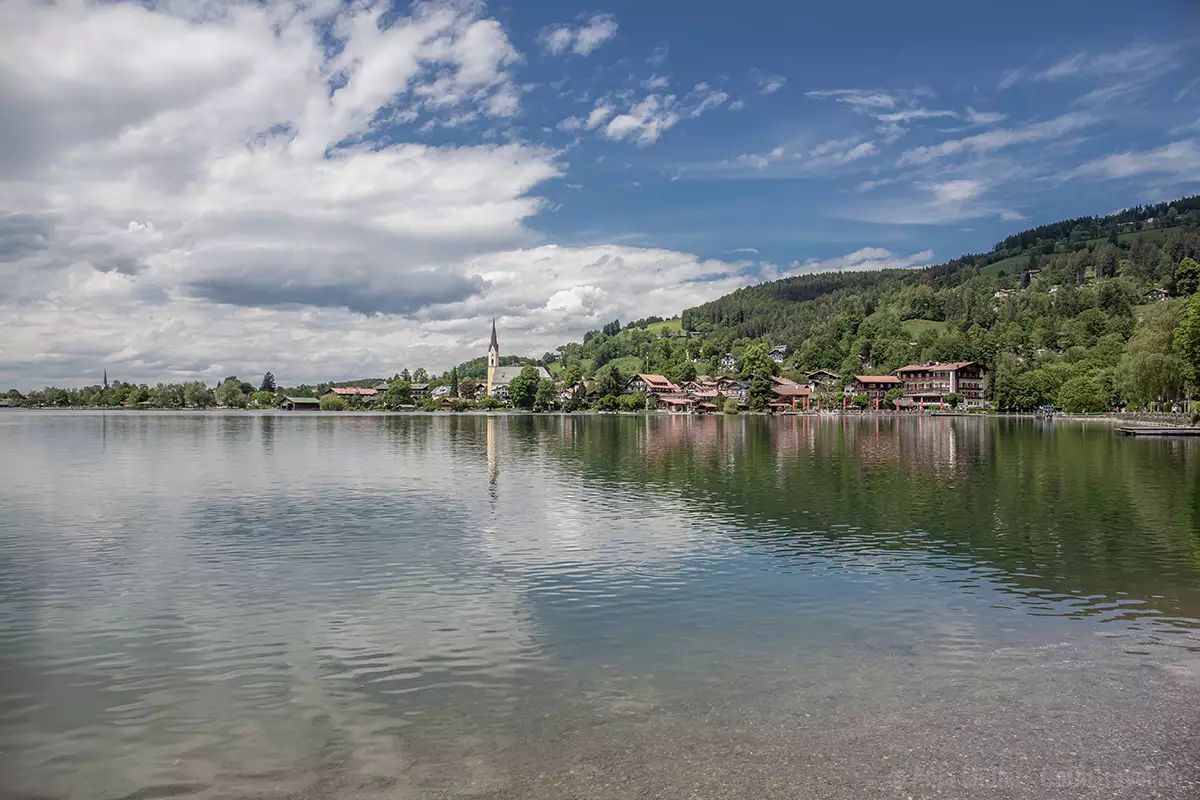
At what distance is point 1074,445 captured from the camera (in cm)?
7950

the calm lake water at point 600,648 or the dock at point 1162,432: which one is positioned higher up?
the calm lake water at point 600,648

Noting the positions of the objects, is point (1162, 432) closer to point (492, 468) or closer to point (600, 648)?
point (492, 468)

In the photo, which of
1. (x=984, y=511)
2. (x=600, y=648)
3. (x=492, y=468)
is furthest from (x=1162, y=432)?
(x=600, y=648)

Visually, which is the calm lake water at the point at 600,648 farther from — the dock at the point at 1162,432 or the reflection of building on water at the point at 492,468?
the dock at the point at 1162,432

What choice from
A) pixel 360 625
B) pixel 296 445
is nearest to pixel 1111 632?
pixel 360 625

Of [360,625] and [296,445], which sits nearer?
[360,625]

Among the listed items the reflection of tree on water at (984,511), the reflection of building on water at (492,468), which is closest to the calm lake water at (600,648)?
the reflection of tree on water at (984,511)

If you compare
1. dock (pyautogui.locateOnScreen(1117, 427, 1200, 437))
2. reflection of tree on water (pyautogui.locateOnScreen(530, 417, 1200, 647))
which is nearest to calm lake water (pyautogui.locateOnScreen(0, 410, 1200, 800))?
reflection of tree on water (pyautogui.locateOnScreen(530, 417, 1200, 647))

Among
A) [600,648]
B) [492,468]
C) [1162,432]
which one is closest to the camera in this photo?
[600,648]

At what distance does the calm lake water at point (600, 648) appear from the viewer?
11.3 meters

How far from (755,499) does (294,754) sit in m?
31.3

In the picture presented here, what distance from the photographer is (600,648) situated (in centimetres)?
1677

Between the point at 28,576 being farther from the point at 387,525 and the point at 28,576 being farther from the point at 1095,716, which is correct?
the point at 1095,716

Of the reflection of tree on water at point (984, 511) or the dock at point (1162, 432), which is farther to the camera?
the dock at point (1162, 432)
